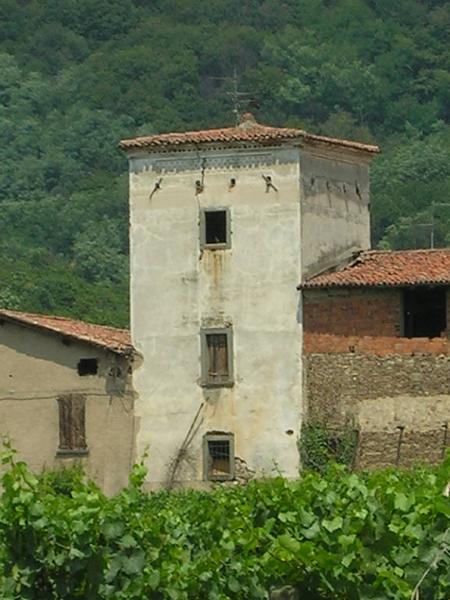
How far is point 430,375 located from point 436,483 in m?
17.5

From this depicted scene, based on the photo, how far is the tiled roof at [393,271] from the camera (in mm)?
51844

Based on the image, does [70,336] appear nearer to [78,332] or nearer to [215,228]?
[78,332]

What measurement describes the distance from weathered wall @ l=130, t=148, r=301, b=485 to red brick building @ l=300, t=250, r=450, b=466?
44 cm

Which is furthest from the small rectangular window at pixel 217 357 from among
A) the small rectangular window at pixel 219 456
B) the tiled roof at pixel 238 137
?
the tiled roof at pixel 238 137

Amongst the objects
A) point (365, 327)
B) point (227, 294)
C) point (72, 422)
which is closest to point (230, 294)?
point (227, 294)

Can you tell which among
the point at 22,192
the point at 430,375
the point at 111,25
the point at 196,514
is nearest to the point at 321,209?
the point at 430,375

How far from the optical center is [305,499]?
35938 millimetres

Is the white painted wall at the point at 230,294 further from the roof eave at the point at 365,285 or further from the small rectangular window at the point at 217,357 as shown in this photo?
the roof eave at the point at 365,285

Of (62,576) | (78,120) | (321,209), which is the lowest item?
(62,576)

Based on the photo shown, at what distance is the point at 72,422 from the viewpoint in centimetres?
5375

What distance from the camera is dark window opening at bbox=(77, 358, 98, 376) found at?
5381cm

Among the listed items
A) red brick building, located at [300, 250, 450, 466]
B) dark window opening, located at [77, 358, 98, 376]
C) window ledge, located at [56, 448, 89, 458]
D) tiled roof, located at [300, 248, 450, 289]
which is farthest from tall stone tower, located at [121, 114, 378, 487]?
window ledge, located at [56, 448, 89, 458]

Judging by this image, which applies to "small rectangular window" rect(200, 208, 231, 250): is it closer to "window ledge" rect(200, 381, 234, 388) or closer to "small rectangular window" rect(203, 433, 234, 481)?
"window ledge" rect(200, 381, 234, 388)

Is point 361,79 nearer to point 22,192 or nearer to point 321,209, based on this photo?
point 22,192
